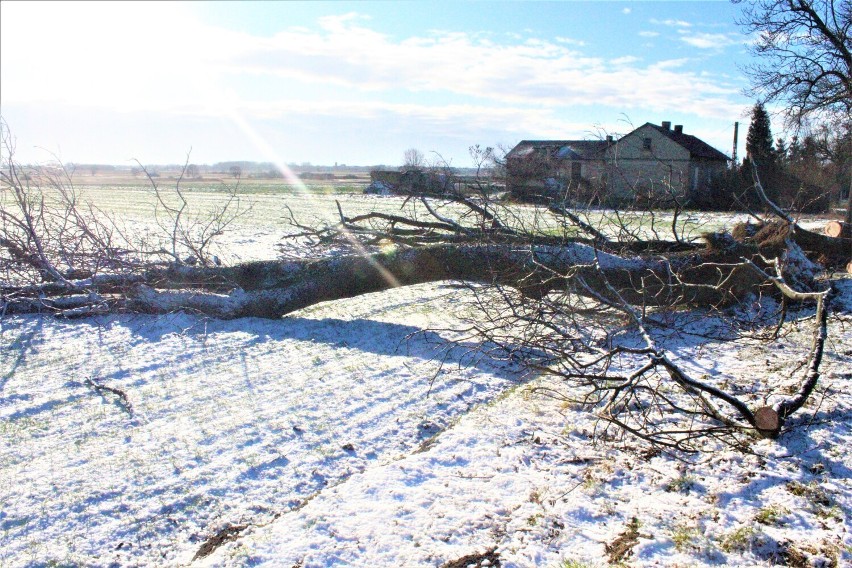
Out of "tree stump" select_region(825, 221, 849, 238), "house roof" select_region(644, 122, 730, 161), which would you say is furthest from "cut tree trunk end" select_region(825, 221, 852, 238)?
"house roof" select_region(644, 122, 730, 161)

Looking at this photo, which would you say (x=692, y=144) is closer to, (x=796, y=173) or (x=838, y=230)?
(x=796, y=173)

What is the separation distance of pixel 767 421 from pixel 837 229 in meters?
8.79

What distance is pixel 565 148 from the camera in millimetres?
32281

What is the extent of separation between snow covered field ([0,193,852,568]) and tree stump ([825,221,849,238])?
5887 mm

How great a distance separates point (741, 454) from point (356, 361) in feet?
11.7

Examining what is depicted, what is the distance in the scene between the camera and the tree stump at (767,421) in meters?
3.95

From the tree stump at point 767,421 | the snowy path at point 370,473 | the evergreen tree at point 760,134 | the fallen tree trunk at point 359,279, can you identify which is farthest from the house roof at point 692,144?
the tree stump at point 767,421

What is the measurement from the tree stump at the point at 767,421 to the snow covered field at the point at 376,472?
0.12 meters

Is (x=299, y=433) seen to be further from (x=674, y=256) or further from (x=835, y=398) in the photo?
(x=674, y=256)

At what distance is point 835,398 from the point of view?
183 inches

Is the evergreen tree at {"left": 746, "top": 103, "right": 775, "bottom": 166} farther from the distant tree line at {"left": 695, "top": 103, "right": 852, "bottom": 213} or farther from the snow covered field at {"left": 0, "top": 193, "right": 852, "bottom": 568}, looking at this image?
the snow covered field at {"left": 0, "top": 193, "right": 852, "bottom": 568}

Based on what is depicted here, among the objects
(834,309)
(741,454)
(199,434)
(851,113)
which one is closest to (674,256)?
(834,309)

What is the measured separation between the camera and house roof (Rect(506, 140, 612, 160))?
47.1ft

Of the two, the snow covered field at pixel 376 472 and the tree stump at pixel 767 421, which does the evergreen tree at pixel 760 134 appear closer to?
the snow covered field at pixel 376 472
